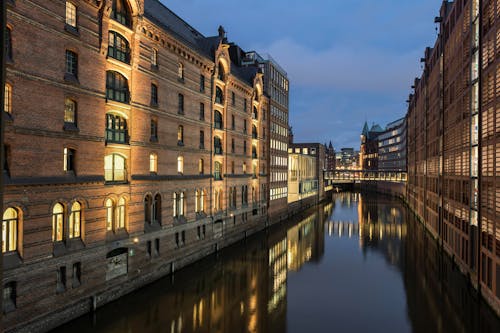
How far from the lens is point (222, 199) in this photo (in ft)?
130

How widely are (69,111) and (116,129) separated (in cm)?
428

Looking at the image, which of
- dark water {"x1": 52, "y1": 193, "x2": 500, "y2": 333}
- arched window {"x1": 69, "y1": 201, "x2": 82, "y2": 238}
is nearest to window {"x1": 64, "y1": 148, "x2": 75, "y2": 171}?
arched window {"x1": 69, "y1": 201, "x2": 82, "y2": 238}

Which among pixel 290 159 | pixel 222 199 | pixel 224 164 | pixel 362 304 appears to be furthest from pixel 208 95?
pixel 290 159

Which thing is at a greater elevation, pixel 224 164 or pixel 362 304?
pixel 224 164

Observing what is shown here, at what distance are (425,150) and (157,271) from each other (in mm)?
47785

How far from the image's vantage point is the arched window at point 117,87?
75.6 ft

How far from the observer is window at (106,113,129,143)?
23166 mm

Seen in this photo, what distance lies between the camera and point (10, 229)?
16391 millimetres

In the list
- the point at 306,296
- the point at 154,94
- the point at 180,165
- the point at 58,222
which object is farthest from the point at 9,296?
the point at 306,296

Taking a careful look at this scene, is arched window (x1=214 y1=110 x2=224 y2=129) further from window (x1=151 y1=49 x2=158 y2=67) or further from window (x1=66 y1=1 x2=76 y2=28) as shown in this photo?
window (x1=66 y1=1 x2=76 y2=28)

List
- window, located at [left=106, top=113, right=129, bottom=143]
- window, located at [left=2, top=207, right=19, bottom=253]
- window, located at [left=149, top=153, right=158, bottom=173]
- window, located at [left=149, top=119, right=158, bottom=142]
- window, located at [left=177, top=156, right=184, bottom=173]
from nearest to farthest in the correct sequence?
window, located at [left=2, top=207, right=19, bottom=253] → window, located at [left=106, top=113, right=129, bottom=143] → window, located at [left=149, top=153, right=158, bottom=173] → window, located at [left=149, top=119, right=158, bottom=142] → window, located at [left=177, top=156, right=184, bottom=173]

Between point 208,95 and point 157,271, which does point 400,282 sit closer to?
point 157,271

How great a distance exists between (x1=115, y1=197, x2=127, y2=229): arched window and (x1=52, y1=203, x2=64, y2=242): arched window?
474 centimetres

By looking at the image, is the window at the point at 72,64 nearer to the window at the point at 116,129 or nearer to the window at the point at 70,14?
the window at the point at 70,14
